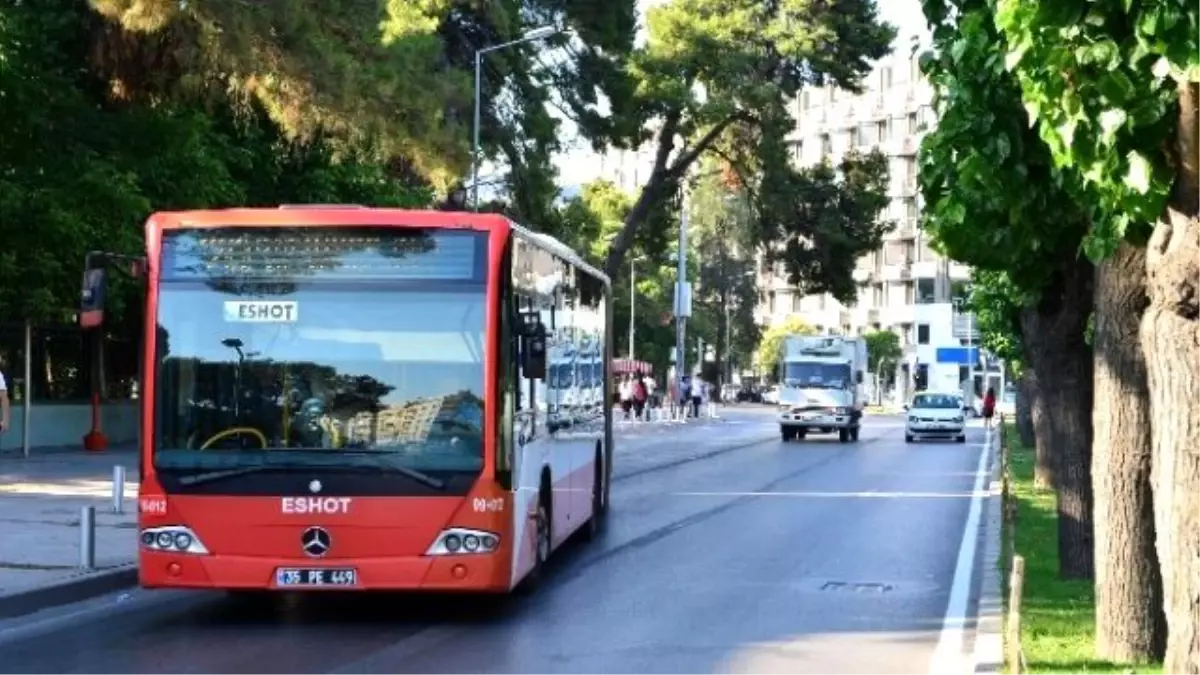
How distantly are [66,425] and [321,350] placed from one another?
26.5 metres

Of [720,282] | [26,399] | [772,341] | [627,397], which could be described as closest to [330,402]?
[26,399]

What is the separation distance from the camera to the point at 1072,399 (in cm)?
1728

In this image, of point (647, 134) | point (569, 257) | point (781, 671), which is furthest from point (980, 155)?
point (647, 134)

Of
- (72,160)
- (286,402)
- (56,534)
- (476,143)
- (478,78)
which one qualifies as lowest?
(56,534)

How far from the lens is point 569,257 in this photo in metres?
17.0

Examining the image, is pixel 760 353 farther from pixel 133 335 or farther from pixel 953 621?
pixel 953 621

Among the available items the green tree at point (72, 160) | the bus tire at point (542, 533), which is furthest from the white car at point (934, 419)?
the bus tire at point (542, 533)

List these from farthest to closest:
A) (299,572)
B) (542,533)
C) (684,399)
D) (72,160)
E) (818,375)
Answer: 1. (684,399)
2. (818,375)
3. (72,160)
4. (542,533)
5. (299,572)

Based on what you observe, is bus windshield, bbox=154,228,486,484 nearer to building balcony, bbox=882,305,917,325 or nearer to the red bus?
the red bus

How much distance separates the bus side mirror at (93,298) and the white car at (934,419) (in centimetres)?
4564

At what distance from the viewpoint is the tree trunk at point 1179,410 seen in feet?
26.0

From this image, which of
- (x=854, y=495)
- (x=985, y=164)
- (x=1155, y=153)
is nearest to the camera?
(x=1155, y=153)

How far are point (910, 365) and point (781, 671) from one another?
378 feet

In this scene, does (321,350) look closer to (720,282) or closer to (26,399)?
(26,399)
